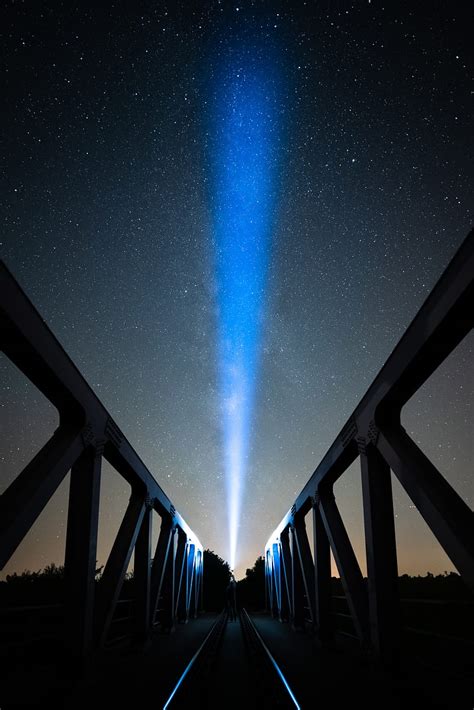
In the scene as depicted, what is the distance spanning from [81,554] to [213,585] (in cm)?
4208

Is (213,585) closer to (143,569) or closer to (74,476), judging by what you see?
(143,569)

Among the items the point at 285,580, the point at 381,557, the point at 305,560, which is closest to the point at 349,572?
the point at 381,557

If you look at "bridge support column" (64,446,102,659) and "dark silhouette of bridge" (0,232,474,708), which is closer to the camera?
"dark silhouette of bridge" (0,232,474,708)

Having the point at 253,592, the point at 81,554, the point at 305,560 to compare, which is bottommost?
the point at 81,554

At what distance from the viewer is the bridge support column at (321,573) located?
1224cm

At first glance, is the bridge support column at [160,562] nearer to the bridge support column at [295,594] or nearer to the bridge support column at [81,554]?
the bridge support column at [295,594]

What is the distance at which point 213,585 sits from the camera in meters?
46.3

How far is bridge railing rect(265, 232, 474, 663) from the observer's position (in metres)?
5.05

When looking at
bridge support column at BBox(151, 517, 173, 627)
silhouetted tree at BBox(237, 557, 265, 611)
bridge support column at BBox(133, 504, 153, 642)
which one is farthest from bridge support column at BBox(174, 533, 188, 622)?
silhouetted tree at BBox(237, 557, 265, 611)

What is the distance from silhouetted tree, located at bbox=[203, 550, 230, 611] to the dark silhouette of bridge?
118ft

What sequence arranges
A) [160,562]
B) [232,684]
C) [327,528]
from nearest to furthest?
[232,684], [327,528], [160,562]

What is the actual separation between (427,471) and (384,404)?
4.50ft

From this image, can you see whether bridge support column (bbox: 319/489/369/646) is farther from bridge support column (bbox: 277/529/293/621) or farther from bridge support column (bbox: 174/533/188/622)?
bridge support column (bbox: 174/533/188/622)

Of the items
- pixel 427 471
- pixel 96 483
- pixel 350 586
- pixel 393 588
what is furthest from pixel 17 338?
pixel 350 586
